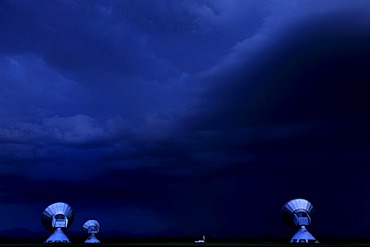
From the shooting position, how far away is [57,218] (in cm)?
7694

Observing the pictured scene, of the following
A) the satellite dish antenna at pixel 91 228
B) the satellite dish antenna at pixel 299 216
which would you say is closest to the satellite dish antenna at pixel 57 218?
the satellite dish antenna at pixel 91 228

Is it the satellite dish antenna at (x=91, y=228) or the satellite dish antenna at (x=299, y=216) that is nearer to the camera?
the satellite dish antenna at (x=299, y=216)

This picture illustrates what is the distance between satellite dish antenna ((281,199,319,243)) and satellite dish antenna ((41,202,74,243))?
3580 cm

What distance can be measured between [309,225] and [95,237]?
1689 inches

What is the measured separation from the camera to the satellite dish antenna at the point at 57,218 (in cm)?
7644

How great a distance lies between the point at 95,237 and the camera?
9088 cm

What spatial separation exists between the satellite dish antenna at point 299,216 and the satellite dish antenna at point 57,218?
35.8m

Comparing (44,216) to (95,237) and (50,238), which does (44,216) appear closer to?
(50,238)

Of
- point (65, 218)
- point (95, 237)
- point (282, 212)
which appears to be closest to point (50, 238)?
point (65, 218)

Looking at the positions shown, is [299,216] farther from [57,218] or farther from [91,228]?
[91,228]

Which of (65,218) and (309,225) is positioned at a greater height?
(65,218)

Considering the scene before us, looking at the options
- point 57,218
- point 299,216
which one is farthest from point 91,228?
point 299,216

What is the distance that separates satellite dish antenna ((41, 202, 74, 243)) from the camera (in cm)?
7644

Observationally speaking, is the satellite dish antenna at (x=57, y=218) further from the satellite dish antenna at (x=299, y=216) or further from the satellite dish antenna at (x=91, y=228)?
the satellite dish antenna at (x=299, y=216)
